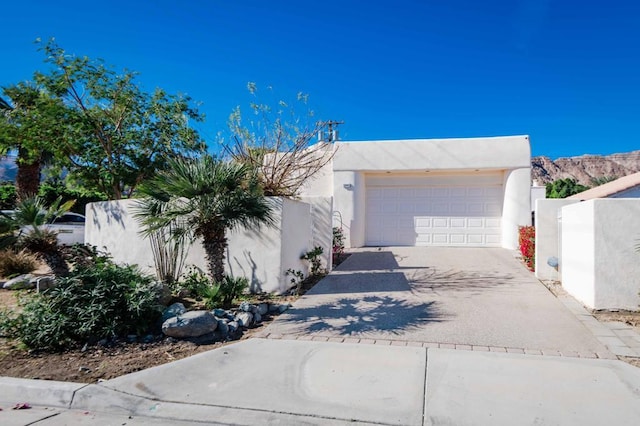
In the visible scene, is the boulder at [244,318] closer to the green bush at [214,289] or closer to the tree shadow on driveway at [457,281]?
the green bush at [214,289]

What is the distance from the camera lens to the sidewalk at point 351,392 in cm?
338

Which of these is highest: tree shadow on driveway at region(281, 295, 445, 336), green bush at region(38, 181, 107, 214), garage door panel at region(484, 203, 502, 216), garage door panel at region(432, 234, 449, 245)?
green bush at region(38, 181, 107, 214)

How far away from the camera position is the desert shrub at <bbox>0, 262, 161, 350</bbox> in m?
4.93

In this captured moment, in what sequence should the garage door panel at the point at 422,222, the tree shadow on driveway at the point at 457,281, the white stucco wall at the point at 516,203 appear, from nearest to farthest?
1. the tree shadow on driveway at the point at 457,281
2. the white stucco wall at the point at 516,203
3. the garage door panel at the point at 422,222

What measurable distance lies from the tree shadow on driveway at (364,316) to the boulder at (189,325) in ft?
3.97

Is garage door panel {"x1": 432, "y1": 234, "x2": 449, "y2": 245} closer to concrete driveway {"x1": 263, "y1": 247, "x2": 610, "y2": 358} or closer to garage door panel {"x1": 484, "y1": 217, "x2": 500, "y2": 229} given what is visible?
garage door panel {"x1": 484, "y1": 217, "x2": 500, "y2": 229}

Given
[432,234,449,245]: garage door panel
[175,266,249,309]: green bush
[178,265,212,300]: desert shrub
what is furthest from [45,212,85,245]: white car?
[432,234,449,245]: garage door panel

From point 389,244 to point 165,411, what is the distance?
12472mm

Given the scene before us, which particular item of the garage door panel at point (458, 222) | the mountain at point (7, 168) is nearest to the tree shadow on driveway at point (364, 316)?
the garage door panel at point (458, 222)

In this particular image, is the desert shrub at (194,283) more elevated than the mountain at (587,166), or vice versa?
the mountain at (587,166)

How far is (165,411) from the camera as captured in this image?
11.7 ft

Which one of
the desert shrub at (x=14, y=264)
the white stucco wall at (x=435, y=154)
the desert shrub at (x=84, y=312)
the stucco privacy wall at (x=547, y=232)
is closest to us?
the desert shrub at (x=84, y=312)

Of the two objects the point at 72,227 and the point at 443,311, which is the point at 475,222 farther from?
the point at 72,227

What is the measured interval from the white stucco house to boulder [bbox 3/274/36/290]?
910 cm
